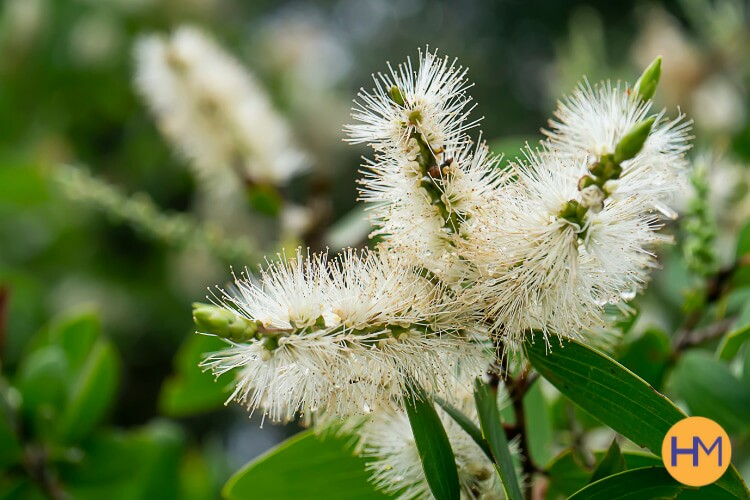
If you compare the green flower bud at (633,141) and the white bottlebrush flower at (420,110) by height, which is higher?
the white bottlebrush flower at (420,110)

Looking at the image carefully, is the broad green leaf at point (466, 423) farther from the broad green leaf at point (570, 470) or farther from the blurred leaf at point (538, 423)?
the blurred leaf at point (538, 423)

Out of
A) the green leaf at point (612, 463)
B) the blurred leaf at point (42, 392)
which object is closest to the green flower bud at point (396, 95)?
the green leaf at point (612, 463)

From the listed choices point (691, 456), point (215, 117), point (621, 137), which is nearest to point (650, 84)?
point (621, 137)


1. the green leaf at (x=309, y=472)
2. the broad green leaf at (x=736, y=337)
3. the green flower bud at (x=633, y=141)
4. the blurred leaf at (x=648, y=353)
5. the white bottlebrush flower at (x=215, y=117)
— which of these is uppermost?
the white bottlebrush flower at (x=215, y=117)

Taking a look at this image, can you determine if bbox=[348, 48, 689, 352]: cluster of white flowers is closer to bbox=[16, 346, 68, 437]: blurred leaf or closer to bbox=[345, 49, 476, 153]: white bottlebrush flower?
bbox=[345, 49, 476, 153]: white bottlebrush flower

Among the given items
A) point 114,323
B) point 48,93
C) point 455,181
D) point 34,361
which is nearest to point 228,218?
point 114,323

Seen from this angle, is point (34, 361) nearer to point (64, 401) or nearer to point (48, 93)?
point (64, 401)

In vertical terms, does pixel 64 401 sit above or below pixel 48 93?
below
